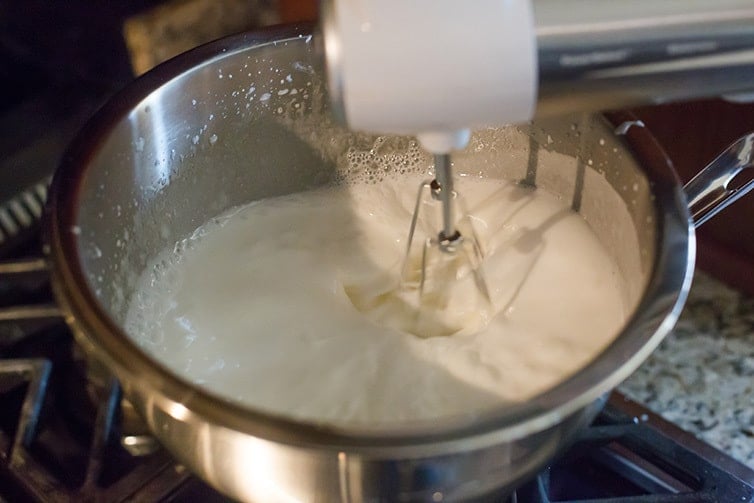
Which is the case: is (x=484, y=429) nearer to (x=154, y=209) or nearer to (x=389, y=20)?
(x=389, y=20)

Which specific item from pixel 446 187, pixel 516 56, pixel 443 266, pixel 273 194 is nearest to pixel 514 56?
pixel 516 56

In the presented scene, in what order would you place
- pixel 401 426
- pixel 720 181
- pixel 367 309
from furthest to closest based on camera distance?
pixel 367 309, pixel 720 181, pixel 401 426

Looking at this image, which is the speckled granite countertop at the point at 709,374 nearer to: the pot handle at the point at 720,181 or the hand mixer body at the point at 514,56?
the pot handle at the point at 720,181

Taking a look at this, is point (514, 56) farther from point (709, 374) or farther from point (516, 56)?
point (709, 374)

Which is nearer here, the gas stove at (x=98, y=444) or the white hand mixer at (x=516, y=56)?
the white hand mixer at (x=516, y=56)

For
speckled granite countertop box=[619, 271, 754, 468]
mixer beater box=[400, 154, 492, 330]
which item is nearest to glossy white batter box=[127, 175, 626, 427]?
mixer beater box=[400, 154, 492, 330]

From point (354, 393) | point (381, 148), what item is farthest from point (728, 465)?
point (381, 148)

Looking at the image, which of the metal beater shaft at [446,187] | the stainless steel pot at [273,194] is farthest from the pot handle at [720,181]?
the metal beater shaft at [446,187]
